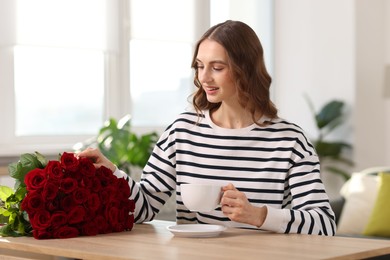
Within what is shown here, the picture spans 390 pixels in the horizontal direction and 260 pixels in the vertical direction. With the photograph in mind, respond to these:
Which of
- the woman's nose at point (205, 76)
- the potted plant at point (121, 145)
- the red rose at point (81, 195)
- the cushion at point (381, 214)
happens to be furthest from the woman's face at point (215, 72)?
the potted plant at point (121, 145)

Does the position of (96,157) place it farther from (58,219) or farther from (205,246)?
(205,246)

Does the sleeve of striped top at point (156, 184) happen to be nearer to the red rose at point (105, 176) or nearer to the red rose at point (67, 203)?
the red rose at point (105, 176)

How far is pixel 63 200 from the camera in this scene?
2.25 metres

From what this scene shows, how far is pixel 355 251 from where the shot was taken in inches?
77.7

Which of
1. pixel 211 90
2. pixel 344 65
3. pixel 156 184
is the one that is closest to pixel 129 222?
pixel 156 184

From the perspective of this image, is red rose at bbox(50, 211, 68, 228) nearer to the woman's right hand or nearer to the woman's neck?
the woman's right hand

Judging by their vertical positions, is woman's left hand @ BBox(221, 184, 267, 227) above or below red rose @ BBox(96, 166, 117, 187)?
below

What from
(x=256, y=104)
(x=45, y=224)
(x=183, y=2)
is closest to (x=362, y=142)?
(x=183, y=2)

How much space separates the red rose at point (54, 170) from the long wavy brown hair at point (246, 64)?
59cm

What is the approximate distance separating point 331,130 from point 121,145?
2.04 meters

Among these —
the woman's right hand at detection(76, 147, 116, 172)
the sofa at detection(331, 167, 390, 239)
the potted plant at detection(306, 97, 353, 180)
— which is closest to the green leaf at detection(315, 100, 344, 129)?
the potted plant at detection(306, 97, 353, 180)

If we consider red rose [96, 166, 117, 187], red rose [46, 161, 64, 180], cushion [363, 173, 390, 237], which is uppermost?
red rose [46, 161, 64, 180]

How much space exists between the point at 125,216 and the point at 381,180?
267 cm

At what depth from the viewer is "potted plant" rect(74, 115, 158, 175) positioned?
544cm
